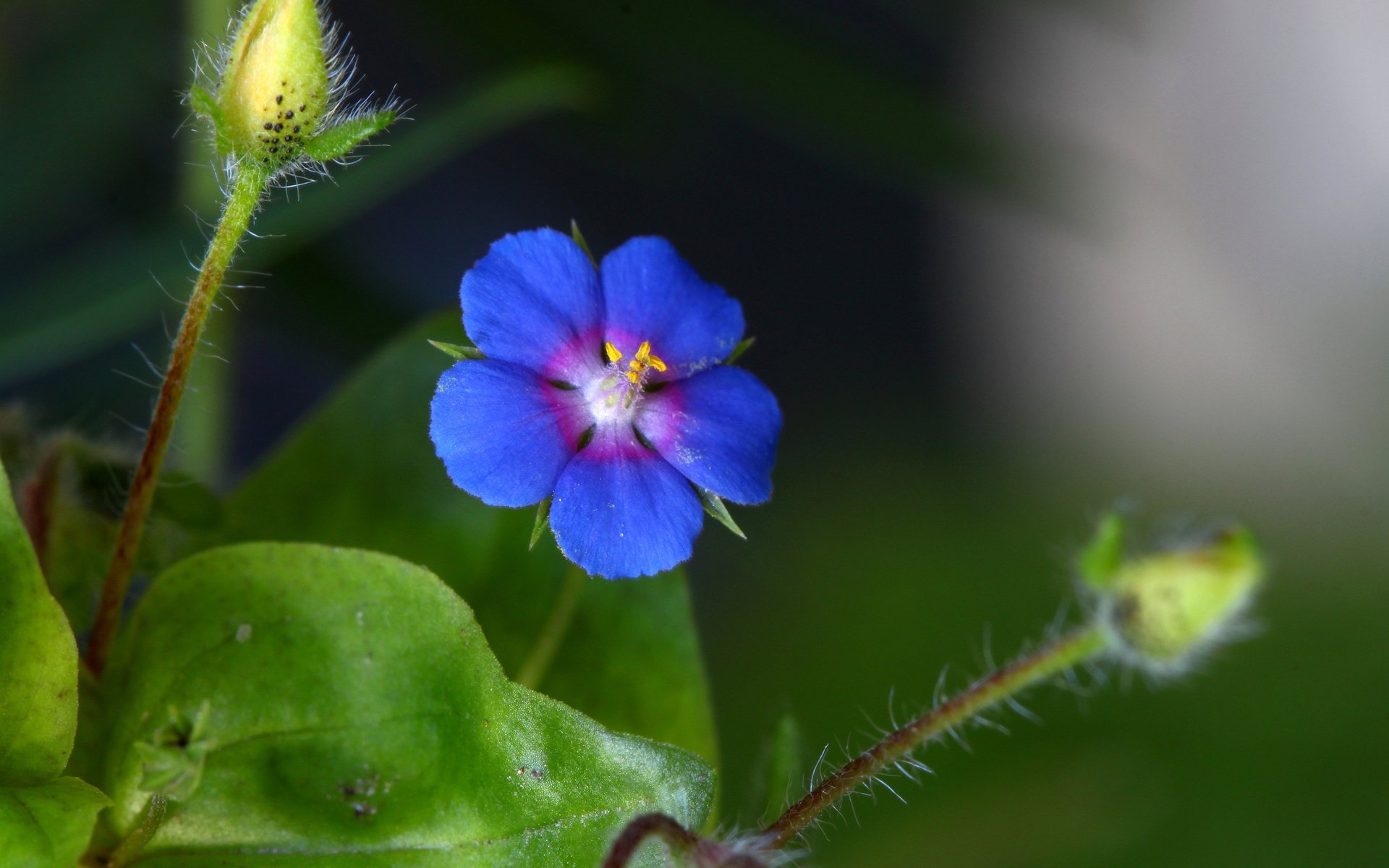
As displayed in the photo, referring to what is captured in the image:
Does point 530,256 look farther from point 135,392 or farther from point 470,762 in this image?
point 135,392

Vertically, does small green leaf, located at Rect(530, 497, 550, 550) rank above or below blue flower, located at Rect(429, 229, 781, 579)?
below

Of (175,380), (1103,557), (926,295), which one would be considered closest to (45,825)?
(175,380)

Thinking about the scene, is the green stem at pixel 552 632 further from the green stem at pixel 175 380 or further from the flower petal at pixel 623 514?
the green stem at pixel 175 380

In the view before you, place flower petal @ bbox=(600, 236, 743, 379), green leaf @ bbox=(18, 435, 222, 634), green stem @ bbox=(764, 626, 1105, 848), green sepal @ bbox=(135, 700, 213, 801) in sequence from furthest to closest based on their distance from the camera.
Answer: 1. green leaf @ bbox=(18, 435, 222, 634)
2. flower petal @ bbox=(600, 236, 743, 379)
3. green stem @ bbox=(764, 626, 1105, 848)
4. green sepal @ bbox=(135, 700, 213, 801)

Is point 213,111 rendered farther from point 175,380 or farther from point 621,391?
point 621,391

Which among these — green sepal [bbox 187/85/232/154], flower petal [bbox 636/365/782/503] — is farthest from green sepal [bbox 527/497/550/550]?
green sepal [bbox 187/85/232/154]

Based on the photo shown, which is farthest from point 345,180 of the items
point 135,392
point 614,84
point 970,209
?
point 970,209

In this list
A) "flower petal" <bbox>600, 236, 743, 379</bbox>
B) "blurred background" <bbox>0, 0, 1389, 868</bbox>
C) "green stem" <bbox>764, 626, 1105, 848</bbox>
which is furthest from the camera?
"blurred background" <bbox>0, 0, 1389, 868</bbox>

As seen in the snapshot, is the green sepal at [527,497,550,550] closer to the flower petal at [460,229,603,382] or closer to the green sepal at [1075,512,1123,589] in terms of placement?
the flower petal at [460,229,603,382]
